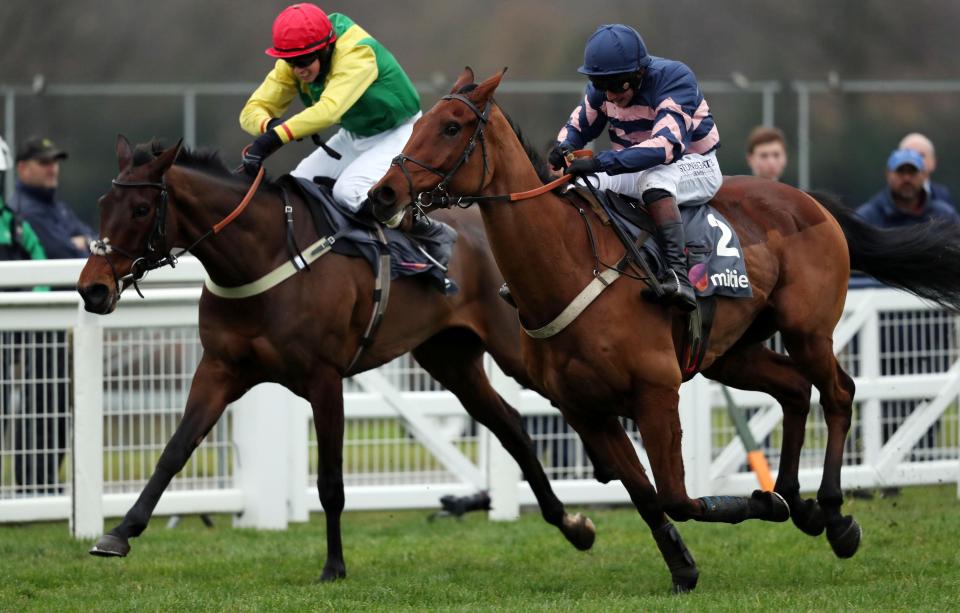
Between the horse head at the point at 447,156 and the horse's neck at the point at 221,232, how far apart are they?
1.22 metres

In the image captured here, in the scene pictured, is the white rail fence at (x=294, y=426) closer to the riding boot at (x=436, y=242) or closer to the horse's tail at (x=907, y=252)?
the riding boot at (x=436, y=242)

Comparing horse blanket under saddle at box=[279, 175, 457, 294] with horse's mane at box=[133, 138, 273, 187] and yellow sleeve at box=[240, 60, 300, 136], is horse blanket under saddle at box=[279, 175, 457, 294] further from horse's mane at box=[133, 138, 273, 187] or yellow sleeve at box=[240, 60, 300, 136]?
yellow sleeve at box=[240, 60, 300, 136]

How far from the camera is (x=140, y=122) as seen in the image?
1265 cm

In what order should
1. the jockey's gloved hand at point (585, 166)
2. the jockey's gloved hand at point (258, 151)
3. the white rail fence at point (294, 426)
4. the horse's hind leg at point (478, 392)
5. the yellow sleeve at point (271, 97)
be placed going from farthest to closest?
the white rail fence at point (294, 426) < the horse's hind leg at point (478, 392) < the yellow sleeve at point (271, 97) < the jockey's gloved hand at point (258, 151) < the jockey's gloved hand at point (585, 166)

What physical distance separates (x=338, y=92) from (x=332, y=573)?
2.05 meters

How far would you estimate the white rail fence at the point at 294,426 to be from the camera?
26.3 feet

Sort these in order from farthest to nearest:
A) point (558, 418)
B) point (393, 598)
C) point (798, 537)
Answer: point (558, 418) → point (798, 537) → point (393, 598)

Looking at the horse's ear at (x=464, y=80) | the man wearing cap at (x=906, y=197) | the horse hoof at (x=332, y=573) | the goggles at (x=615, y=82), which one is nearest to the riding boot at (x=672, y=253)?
the goggles at (x=615, y=82)

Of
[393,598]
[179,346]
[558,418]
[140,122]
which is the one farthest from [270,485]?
[140,122]

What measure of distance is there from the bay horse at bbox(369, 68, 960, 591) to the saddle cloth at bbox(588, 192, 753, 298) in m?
0.09

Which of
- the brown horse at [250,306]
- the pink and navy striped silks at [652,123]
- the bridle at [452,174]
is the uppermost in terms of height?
the pink and navy striped silks at [652,123]

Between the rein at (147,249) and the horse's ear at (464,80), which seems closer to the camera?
the horse's ear at (464,80)

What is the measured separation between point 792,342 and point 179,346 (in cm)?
321

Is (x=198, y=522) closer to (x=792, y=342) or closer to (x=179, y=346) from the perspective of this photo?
(x=179, y=346)
